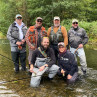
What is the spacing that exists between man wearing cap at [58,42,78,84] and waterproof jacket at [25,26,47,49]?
2.86ft

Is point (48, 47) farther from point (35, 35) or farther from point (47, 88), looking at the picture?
point (47, 88)

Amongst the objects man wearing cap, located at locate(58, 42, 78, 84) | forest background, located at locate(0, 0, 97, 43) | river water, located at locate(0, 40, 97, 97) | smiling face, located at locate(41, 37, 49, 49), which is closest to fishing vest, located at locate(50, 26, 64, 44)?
man wearing cap, located at locate(58, 42, 78, 84)

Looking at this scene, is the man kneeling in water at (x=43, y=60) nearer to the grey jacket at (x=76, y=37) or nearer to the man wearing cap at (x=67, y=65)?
the man wearing cap at (x=67, y=65)

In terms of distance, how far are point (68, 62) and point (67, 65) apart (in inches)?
4.3

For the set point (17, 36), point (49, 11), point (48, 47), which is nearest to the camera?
point (48, 47)

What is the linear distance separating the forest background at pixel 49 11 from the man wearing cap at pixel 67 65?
12378 mm

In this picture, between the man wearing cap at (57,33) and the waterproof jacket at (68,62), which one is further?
the man wearing cap at (57,33)

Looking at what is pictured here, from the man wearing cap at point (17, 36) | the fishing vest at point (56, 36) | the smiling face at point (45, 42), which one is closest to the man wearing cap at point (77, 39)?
the fishing vest at point (56, 36)

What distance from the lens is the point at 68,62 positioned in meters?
4.69

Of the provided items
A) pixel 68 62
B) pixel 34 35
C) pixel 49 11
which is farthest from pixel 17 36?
pixel 49 11

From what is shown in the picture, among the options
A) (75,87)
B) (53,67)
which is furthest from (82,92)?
(53,67)

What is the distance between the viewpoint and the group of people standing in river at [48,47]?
454 centimetres

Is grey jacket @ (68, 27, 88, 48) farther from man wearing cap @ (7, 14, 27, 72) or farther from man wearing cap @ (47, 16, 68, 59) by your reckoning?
man wearing cap @ (7, 14, 27, 72)

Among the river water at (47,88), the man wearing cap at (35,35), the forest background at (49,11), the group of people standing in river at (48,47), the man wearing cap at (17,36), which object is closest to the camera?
the river water at (47,88)
